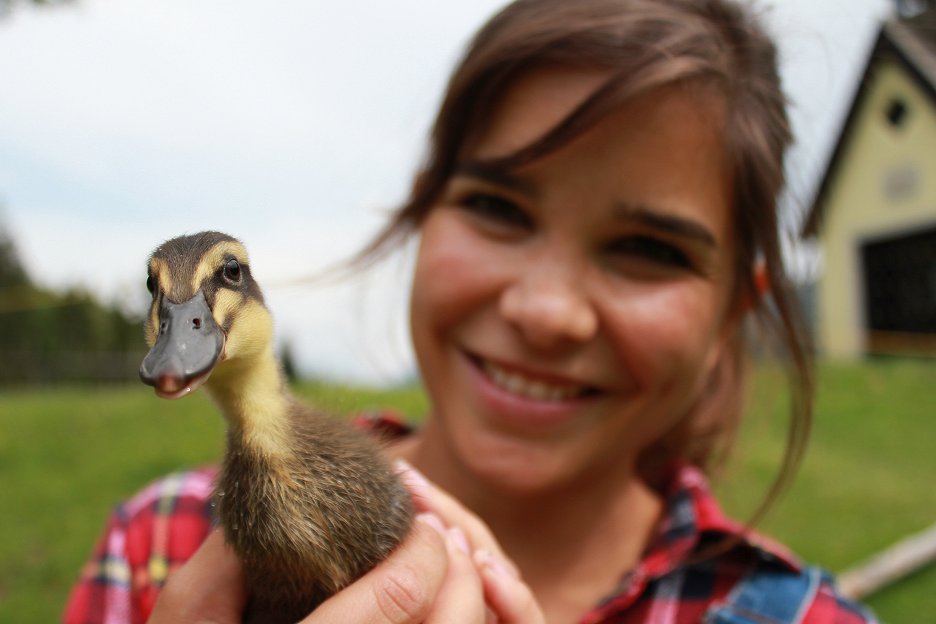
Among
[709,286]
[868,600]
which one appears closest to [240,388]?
[709,286]

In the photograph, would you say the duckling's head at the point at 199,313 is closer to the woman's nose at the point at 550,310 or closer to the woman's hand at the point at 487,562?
the woman's hand at the point at 487,562

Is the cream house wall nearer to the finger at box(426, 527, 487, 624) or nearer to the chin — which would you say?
the chin

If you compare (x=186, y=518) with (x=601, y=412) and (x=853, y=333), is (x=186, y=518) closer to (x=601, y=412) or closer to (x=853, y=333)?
(x=601, y=412)

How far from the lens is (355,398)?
160 centimetres

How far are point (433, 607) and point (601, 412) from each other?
2.47 ft

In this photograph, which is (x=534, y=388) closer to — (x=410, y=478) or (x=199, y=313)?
(x=410, y=478)

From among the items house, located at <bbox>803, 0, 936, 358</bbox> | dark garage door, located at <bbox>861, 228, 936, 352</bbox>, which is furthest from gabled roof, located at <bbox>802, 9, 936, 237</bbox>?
dark garage door, located at <bbox>861, 228, 936, 352</bbox>

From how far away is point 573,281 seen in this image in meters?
1.69

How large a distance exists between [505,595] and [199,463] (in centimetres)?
452

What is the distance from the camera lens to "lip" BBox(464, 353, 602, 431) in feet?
5.94

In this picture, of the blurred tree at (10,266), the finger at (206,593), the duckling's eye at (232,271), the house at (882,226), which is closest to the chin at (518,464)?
the finger at (206,593)

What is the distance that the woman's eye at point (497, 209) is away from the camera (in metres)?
1.80

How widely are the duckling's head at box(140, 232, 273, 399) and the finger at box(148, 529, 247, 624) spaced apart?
36 cm

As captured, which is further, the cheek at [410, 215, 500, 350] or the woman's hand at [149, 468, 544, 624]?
the cheek at [410, 215, 500, 350]
